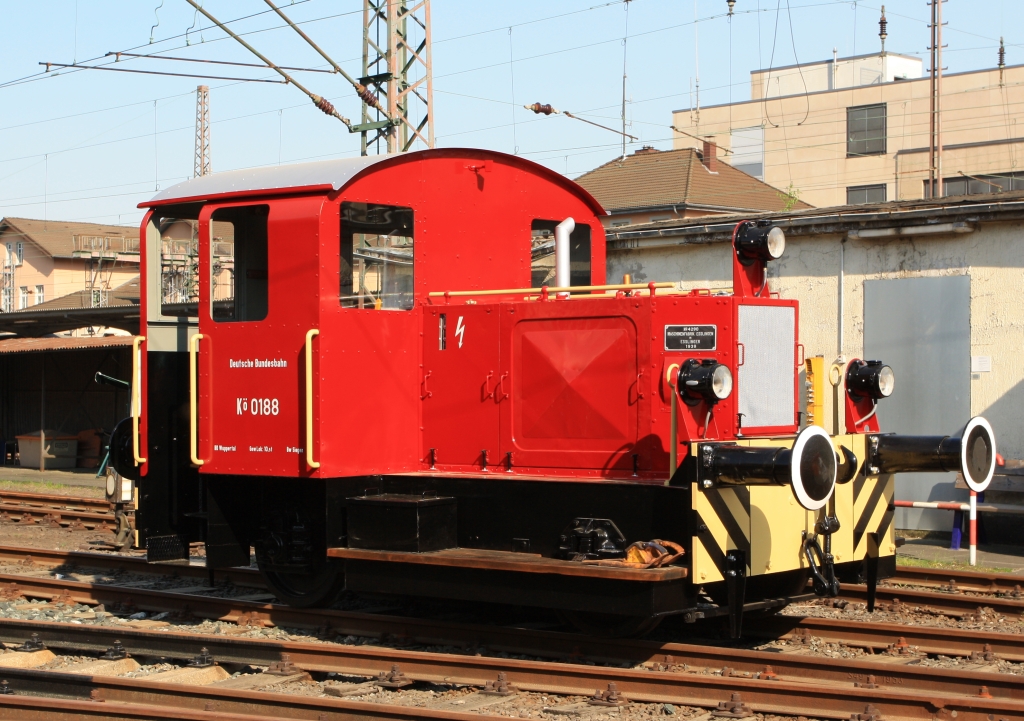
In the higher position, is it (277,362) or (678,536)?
(277,362)

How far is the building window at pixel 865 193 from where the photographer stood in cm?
4934

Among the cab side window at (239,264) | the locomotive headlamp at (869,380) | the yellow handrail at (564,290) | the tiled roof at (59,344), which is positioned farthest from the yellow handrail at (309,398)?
the tiled roof at (59,344)

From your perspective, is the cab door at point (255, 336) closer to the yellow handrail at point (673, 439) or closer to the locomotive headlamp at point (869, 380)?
the yellow handrail at point (673, 439)

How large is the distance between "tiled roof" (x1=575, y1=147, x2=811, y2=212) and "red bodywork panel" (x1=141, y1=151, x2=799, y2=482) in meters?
27.3

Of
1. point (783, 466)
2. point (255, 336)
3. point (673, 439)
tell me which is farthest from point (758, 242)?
point (255, 336)

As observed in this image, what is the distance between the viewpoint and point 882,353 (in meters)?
13.9

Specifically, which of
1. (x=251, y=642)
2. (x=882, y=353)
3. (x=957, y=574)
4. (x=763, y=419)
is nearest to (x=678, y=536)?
(x=763, y=419)

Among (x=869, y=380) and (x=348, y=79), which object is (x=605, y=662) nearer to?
(x=869, y=380)

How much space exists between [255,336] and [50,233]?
4821 centimetres

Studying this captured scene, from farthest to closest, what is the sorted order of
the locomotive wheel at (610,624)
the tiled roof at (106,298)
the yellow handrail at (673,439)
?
the tiled roof at (106,298)
the locomotive wheel at (610,624)
the yellow handrail at (673,439)

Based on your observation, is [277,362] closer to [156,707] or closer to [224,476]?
[224,476]

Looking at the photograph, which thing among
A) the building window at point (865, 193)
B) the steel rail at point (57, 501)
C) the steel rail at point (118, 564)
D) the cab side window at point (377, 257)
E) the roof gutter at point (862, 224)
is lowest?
the steel rail at point (57, 501)

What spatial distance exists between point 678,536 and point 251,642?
8.97 ft

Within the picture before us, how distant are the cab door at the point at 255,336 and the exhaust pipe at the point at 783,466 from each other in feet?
8.78
